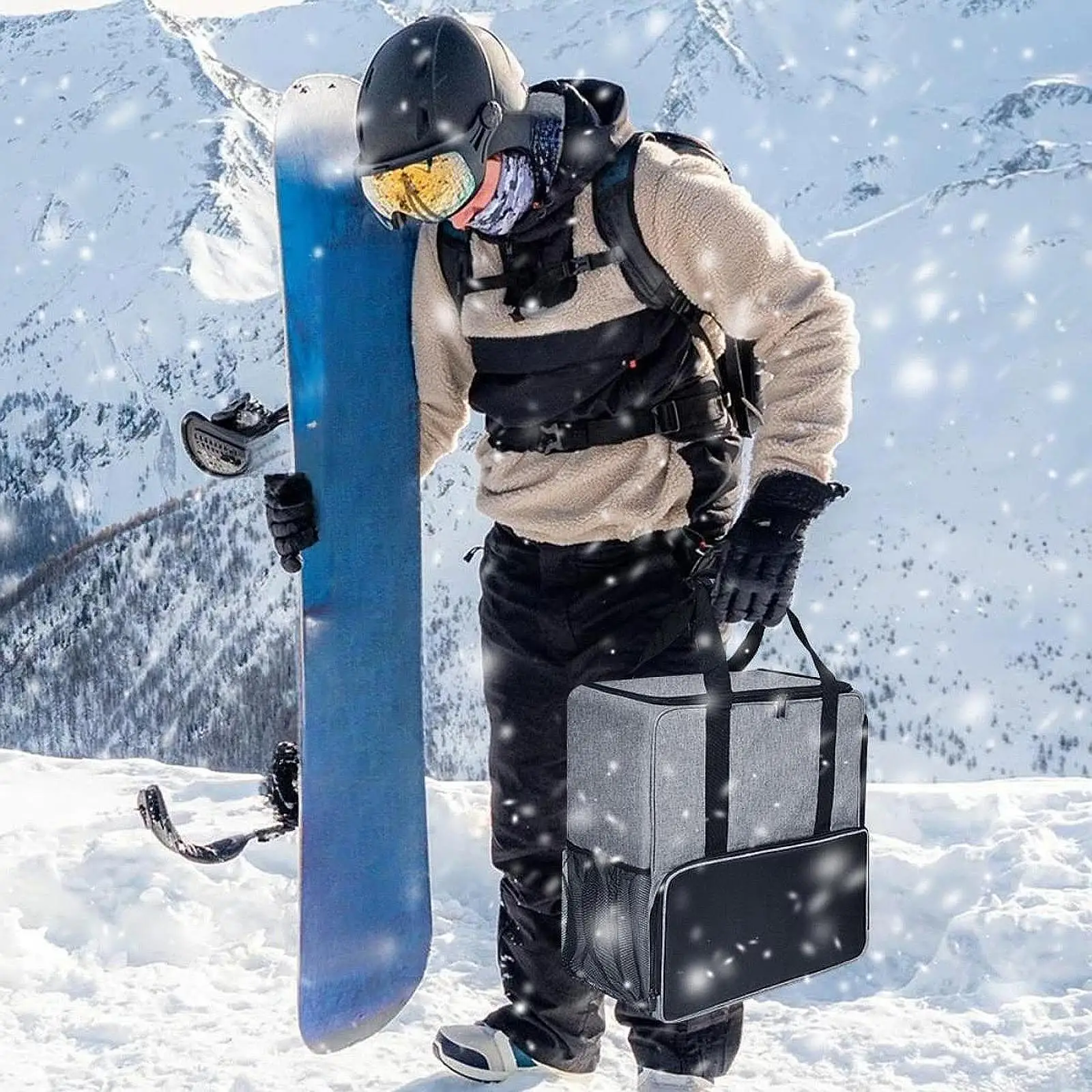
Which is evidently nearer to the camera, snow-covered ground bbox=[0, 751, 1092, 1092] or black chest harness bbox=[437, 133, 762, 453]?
black chest harness bbox=[437, 133, 762, 453]

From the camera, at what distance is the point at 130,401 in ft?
351

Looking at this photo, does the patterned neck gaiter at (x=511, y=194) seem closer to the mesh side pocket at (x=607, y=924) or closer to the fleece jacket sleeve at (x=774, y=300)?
the fleece jacket sleeve at (x=774, y=300)

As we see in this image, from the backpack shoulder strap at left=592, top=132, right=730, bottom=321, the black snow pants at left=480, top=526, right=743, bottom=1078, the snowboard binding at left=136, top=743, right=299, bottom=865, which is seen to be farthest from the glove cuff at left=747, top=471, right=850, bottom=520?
→ the snowboard binding at left=136, top=743, right=299, bottom=865

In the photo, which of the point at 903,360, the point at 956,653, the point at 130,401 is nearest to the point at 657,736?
the point at 956,653

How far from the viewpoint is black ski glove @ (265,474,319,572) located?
8.11ft

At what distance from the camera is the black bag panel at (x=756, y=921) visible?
189cm

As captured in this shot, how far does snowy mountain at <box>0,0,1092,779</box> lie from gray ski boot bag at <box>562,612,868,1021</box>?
163 centimetres

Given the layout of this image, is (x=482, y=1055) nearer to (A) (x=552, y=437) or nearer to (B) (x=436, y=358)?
(A) (x=552, y=437)

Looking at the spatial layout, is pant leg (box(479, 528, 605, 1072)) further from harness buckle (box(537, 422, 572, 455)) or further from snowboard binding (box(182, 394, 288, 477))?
snowboard binding (box(182, 394, 288, 477))

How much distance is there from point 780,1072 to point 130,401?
11298 cm

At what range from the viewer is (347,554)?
8.53 feet

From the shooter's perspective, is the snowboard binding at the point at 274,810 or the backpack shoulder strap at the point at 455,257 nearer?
the backpack shoulder strap at the point at 455,257

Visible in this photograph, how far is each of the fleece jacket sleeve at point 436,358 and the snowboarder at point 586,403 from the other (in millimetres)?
27

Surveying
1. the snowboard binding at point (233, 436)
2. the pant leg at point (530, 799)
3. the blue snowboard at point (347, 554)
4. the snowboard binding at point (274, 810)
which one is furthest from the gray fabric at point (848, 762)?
the snowboard binding at point (233, 436)
